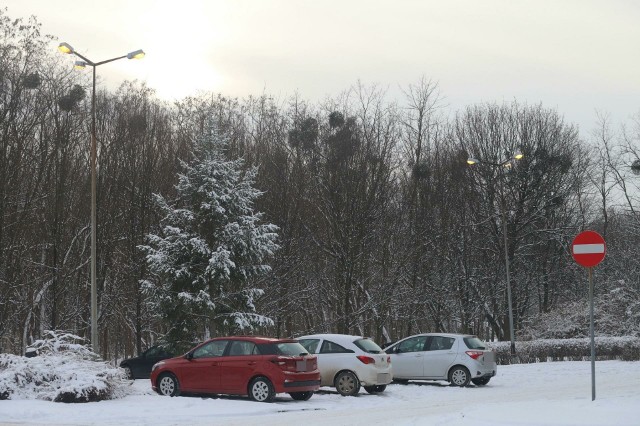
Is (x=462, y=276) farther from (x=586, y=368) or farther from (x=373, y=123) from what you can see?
(x=586, y=368)

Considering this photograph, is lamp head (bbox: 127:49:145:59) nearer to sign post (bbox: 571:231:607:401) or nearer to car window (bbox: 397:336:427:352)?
car window (bbox: 397:336:427:352)

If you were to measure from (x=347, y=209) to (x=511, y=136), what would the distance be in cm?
1396

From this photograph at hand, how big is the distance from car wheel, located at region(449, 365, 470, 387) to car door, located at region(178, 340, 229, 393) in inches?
321

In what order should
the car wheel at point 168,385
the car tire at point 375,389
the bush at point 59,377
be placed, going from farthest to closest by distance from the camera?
1. the car tire at point 375,389
2. the car wheel at point 168,385
3. the bush at point 59,377

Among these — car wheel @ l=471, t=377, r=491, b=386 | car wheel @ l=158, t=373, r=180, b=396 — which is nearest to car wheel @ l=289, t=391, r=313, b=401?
car wheel @ l=158, t=373, r=180, b=396

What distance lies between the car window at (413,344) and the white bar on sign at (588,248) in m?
10.2

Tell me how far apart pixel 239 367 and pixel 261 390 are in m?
0.78

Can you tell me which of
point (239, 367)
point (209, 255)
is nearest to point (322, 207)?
point (209, 255)

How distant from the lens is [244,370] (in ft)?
61.2

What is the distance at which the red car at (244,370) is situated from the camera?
60.4ft

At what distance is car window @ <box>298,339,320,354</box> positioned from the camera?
70.7 ft

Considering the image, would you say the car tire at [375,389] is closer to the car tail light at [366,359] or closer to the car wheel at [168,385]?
the car tail light at [366,359]

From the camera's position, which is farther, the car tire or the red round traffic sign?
the car tire

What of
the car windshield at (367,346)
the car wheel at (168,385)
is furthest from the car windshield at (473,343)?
the car wheel at (168,385)
